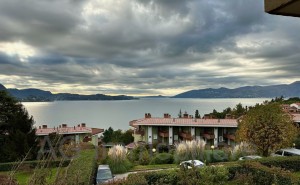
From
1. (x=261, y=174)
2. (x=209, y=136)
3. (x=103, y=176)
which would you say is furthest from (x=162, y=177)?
(x=209, y=136)

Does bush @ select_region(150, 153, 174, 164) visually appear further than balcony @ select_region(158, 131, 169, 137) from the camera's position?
No

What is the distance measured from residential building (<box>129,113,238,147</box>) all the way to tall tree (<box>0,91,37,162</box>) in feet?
44.2

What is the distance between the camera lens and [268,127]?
16.8m

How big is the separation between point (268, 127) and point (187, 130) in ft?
57.1

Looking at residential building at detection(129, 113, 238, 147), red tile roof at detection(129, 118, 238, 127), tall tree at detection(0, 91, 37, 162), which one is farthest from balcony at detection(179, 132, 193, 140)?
tall tree at detection(0, 91, 37, 162)

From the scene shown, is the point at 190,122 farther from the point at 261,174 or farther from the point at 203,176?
the point at 203,176

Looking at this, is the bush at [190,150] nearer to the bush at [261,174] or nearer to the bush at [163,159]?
the bush at [163,159]

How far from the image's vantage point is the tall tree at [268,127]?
16.8 m

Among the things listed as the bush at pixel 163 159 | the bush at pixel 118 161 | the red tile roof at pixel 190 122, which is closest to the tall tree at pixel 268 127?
the bush at pixel 163 159

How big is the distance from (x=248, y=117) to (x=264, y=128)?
1095mm

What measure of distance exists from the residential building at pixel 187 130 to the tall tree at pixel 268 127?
15300 mm

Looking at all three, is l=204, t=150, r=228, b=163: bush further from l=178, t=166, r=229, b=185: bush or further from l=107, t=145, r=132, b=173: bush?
l=178, t=166, r=229, b=185: bush

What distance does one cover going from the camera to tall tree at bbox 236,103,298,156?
16844mm

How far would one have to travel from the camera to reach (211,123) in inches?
1304
